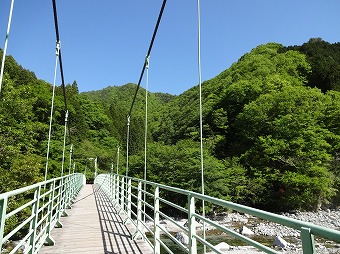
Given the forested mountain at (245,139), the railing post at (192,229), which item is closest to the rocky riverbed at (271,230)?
the forested mountain at (245,139)

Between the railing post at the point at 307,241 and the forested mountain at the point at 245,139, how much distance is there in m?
12.9

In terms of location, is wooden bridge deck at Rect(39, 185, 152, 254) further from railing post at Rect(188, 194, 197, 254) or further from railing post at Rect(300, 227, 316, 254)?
railing post at Rect(300, 227, 316, 254)

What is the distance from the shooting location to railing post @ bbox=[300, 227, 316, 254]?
91cm

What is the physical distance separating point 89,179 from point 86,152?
438 centimetres

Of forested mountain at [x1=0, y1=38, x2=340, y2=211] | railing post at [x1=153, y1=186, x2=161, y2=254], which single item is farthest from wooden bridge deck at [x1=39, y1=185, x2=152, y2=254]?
forested mountain at [x1=0, y1=38, x2=340, y2=211]

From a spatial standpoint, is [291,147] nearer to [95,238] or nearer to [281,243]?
[281,243]

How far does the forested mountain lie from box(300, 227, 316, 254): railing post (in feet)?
42.3

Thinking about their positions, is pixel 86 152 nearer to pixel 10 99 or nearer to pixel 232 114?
pixel 232 114

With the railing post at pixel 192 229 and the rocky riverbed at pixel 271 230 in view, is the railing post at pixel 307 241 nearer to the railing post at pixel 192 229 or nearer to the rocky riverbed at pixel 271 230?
the railing post at pixel 192 229

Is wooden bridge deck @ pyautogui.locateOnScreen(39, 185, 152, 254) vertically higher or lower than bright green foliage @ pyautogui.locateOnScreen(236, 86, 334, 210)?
lower

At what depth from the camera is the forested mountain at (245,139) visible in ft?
49.8

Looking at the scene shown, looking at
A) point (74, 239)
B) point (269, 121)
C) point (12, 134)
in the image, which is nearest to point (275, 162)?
point (269, 121)

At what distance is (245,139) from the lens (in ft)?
97.7

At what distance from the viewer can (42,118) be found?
3150 centimetres
